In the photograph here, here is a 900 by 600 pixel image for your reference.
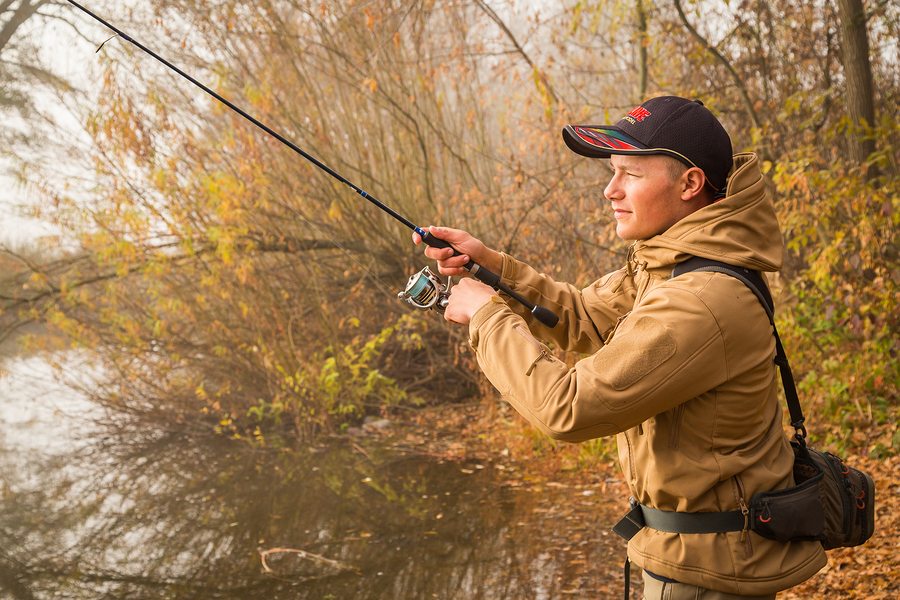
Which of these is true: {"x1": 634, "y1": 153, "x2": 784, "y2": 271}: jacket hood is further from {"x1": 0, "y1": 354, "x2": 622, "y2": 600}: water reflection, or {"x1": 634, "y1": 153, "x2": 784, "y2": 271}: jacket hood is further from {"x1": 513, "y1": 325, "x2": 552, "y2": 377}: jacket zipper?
{"x1": 0, "y1": 354, "x2": 622, "y2": 600}: water reflection

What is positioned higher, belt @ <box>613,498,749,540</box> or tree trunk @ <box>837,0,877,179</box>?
tree trunk @ <box>837,0,877,179</box>

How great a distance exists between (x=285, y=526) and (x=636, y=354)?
4.75 meters

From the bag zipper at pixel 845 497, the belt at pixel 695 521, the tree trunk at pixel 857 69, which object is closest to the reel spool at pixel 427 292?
the belt at pixel 695 521

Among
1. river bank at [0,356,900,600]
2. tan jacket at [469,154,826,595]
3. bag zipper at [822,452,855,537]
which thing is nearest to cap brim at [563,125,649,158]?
tan jacket at [469,154,826,595]

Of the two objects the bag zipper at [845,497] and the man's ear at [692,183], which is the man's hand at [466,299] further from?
the bag zipper at [845,497]

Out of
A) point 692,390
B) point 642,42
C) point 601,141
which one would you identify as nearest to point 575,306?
point 601,141

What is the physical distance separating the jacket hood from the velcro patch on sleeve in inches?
9.3

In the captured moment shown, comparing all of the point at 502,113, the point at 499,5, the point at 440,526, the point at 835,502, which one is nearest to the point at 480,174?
the point at 502,113

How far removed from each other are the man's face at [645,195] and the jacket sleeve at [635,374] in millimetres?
263

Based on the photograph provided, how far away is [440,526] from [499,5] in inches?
182

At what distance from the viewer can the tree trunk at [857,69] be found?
6066 mm

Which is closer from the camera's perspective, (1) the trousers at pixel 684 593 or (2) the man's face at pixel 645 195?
(1) the trousers at pixel 684 593

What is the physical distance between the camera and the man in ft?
5.97

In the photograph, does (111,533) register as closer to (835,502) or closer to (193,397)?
(193,397)
